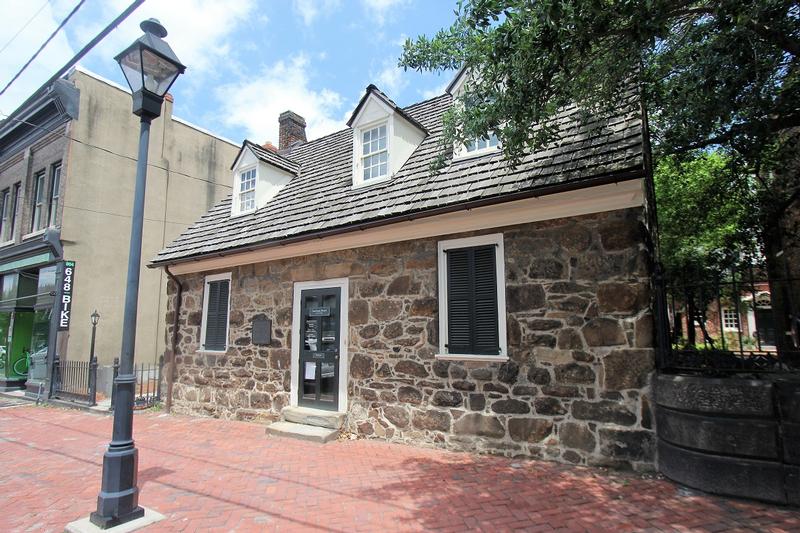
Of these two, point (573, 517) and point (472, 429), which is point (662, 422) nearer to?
point (573, 517)

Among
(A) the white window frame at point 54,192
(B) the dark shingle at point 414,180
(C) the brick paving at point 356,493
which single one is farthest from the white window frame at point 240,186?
(A) the white window frame at point 54,192

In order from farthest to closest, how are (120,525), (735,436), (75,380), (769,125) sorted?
(75,380)
(769,125)
(735,436)
(120,525)

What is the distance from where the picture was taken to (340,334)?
8.04 meters

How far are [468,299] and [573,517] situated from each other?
10.5 feet

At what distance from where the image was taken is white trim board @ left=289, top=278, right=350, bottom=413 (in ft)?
25.8

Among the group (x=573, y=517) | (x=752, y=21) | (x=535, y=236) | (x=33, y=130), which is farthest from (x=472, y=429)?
(x=33, y=130)

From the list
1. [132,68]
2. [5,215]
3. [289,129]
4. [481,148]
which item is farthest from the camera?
[5,215]

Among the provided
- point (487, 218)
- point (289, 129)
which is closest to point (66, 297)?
point (289, 129)

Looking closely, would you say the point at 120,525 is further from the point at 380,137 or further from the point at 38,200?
the point at 38,200

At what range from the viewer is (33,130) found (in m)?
15.7

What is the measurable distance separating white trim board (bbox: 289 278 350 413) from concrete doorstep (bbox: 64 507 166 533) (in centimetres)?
364

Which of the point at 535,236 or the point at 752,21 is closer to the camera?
the point at 752,21

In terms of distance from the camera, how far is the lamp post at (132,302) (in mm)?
4316

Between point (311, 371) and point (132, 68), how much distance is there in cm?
556
